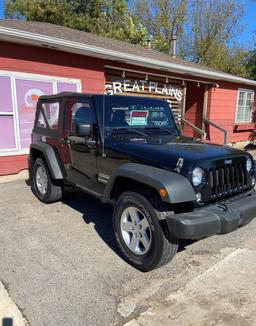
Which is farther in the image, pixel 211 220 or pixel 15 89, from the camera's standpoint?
pixel 15 89

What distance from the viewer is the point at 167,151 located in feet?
11.9

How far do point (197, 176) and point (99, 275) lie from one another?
1.47 meters

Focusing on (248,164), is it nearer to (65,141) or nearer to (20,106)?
(65,141)

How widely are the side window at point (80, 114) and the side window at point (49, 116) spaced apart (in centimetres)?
52

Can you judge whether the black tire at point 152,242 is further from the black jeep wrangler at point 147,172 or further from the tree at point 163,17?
the tree at point 163,17

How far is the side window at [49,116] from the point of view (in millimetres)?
5250

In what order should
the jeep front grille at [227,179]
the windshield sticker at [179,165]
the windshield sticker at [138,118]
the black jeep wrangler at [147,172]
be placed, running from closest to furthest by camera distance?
the black jeep wrangler at [147,172] < the windshield sticker at [179,165] < the jeep front grille at [227,179] < the windshield sticker at [138,118]

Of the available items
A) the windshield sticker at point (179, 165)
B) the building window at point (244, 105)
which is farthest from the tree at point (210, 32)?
the windshield sticker at point (179, 165)

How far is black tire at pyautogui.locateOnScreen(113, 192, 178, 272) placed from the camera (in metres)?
3.27

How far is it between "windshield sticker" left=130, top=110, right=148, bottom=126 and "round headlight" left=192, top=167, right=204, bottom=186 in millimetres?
1492

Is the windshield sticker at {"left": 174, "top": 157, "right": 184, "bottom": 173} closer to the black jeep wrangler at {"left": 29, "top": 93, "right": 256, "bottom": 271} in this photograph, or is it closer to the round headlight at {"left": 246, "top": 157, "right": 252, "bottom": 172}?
the black jeep wrangler at {"left": 29, "top": 93, "right": 256, "bottom": 271}

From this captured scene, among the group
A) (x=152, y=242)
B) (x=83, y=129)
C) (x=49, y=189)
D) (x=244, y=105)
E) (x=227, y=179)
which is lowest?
(x=49, y=189)

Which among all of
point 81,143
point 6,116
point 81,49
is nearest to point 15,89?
point 6,116

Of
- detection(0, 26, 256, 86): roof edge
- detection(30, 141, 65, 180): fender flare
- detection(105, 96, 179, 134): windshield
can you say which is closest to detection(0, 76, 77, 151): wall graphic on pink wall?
detection(0, 26, 256, 86): roof edge
